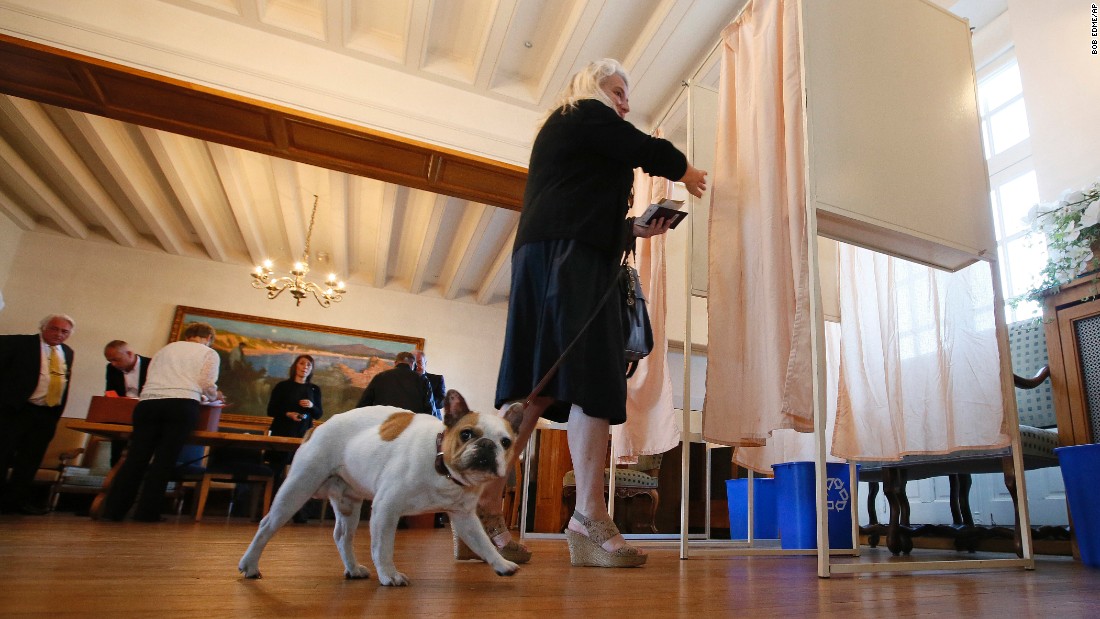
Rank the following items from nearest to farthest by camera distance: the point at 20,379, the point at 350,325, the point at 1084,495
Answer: the point at 1084,495, the point at 20,379, the point at 350,325

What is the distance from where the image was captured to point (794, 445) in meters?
3.02

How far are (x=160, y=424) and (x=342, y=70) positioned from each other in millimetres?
2677

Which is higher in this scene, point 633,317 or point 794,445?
point 633,317

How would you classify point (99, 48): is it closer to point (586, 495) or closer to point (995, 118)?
point (586, 495)

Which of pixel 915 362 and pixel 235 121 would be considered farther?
pixel 235 121

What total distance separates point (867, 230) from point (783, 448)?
1472mm

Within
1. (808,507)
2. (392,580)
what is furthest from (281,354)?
(392,580)

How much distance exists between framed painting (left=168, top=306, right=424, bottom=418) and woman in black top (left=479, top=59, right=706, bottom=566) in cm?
724

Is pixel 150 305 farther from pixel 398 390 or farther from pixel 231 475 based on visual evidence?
pixel 398 390

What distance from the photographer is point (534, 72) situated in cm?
463

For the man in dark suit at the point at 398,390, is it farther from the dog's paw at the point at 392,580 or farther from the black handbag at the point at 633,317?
the dog's paw at the point at 392,580

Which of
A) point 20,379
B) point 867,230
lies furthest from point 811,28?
point 20,379

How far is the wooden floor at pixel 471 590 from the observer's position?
0.80 meters

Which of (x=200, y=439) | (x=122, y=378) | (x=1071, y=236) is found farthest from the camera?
(x=122, y=378)
